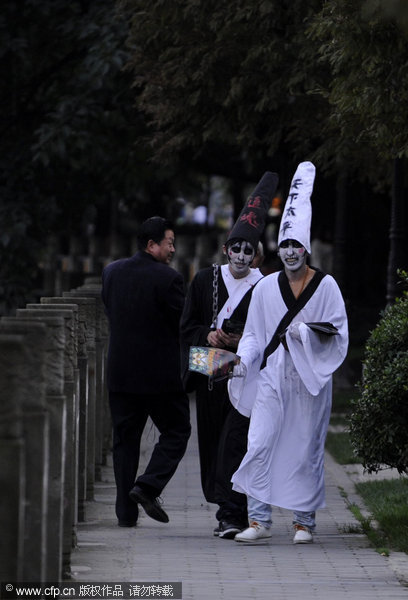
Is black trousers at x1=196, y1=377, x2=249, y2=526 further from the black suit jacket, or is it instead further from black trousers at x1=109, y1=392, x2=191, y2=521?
the black suit jacket

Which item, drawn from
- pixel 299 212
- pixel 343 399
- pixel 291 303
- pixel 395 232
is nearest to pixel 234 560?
pixel 291 303

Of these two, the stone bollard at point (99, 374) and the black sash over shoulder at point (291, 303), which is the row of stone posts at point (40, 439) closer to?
the black sash over shoulder at point (291, 303)

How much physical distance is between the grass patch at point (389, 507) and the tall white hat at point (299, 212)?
5.95ft

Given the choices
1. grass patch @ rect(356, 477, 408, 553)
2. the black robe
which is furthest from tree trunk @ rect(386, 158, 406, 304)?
the black robe

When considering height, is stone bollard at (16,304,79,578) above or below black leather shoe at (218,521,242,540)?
above

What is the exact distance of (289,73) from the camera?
17.8m

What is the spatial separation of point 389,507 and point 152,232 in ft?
8.11

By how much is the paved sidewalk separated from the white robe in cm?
→ 35

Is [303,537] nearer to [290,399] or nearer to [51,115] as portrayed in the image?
[290,399]

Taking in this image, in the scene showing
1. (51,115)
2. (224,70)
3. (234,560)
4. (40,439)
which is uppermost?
(224,70)

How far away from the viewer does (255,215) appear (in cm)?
1041

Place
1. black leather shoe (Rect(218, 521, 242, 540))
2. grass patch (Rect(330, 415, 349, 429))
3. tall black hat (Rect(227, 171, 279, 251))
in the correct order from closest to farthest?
black leather shoe (Rect(218, 521, 242, 540)) → tall black hat (Rect(227, 171, 279, 251)) → grass patch (Rect(330, 415, 349, 429))

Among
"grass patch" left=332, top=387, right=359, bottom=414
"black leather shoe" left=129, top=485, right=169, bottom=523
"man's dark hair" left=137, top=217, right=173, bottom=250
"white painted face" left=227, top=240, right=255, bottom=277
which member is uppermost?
"man's dark hair" left=137, top=217, right=173, bottom=250

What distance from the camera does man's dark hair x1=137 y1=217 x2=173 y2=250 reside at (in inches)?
407
